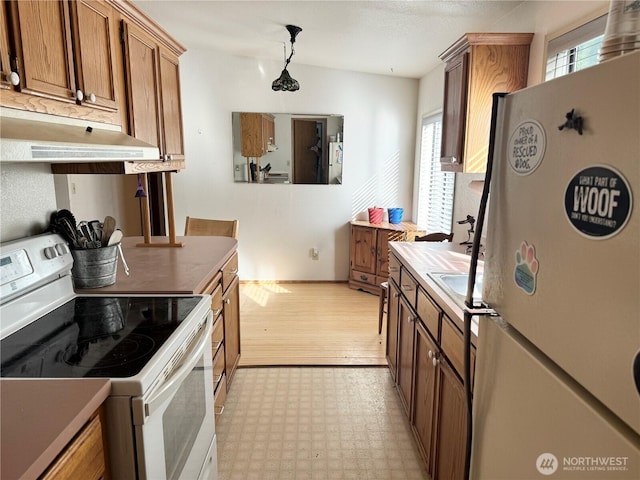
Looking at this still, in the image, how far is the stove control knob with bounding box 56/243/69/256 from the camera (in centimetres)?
158

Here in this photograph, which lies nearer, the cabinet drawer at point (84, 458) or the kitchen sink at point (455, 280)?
the cabinet drawer at point (84, 458)

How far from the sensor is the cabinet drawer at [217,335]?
78.8 inches

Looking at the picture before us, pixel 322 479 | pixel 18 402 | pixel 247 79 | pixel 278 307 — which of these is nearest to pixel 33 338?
pixel 18 402

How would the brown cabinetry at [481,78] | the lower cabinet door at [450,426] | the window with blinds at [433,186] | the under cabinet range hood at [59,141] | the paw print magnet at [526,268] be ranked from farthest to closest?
the window with blinds at [433,186] → the brown cabinetry at [481,78] → the lower cabinet door at [450,426] → the under cabinet range hood at [59,141] → the paw print magnet at [526,268]

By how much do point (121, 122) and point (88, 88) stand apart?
11.6 inches

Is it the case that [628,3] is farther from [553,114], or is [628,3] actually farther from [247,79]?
[247,79]

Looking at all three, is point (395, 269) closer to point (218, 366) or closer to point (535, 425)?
point (218, 366)

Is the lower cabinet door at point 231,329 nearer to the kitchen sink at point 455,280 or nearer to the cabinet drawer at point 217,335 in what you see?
the cabinet drawer at point 217,335

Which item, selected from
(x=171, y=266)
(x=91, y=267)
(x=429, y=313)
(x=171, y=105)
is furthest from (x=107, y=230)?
(x=429, y=313)

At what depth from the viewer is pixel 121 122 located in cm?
190

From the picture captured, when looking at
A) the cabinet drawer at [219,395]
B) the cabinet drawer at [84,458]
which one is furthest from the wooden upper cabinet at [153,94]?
the cabinet drawer at [84,458]

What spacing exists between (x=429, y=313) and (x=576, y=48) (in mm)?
1495

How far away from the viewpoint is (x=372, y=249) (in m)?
4.39

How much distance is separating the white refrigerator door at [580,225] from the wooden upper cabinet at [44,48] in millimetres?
1386
